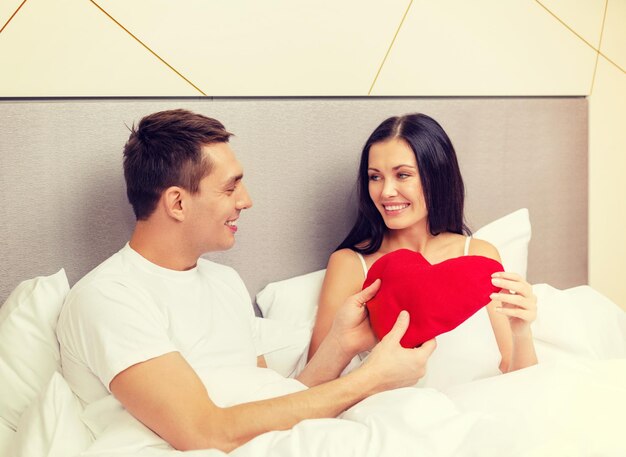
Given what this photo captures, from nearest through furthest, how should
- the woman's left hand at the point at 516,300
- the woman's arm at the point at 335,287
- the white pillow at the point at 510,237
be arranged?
1. the woman's left hand at the point at 516,300
2. the woman's arm at the point at 335,287
3. the white pillow at the point at 510,237

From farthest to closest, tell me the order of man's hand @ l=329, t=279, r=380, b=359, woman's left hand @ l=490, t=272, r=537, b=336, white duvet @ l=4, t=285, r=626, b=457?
1. man's hand @ l=329, t=279, r=380, b=359
2. woman's left hand @ l=490, t=272, r=537, b=336
3. white duvet @ l=4, t=285, r=626, b=457

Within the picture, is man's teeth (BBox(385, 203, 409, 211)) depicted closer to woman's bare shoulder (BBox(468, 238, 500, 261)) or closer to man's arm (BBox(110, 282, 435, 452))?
woman's bare shoulder (BBox(468, 238, 500, 261))

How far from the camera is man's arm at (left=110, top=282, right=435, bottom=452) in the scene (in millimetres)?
1140

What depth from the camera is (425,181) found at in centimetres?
176

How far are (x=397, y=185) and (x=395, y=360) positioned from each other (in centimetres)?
59

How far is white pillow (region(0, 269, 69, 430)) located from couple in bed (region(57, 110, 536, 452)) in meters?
0.06

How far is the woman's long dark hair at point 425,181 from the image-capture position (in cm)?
176

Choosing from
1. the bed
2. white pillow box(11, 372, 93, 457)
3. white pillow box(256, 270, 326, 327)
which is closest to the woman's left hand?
the bed

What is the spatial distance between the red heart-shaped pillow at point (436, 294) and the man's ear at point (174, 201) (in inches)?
18.0

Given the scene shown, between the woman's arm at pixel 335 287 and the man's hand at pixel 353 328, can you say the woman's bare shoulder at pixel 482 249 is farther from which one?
the man's hand at pixel 353 328
